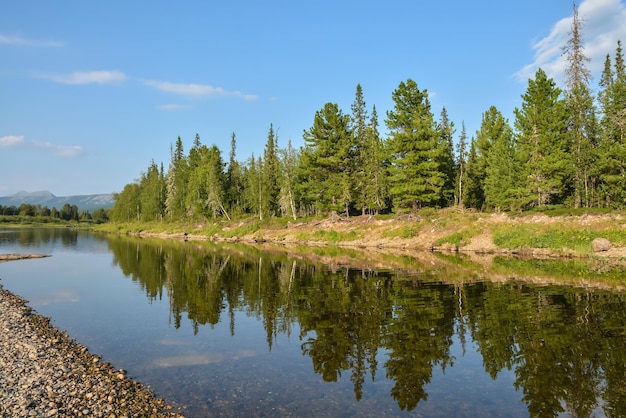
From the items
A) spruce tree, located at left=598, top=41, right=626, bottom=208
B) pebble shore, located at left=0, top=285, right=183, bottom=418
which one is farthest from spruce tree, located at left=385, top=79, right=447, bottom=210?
pebble shore, located at left=0, top=285, right=183, bottom=418

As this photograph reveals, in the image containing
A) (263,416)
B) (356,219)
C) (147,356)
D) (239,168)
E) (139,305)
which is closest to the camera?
(263,416)

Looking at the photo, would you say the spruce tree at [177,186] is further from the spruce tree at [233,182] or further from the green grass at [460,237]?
the green grass at [460,237]

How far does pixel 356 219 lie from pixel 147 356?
170ft

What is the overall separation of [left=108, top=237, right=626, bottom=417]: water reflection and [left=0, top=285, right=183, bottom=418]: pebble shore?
2417 millimetres

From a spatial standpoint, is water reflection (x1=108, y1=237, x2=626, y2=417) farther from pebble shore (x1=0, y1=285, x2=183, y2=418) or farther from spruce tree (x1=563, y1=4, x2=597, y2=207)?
spruce tree (x1=563, y1=4, x2=597, y2=207)

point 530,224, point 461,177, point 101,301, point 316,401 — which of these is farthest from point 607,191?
point 101,301

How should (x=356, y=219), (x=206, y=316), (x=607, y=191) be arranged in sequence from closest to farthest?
(x=206, y=316)
(x=607, y=191)
(x=356, y=219)

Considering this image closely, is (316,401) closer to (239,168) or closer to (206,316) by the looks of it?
(206,316)

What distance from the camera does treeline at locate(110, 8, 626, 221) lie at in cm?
4553

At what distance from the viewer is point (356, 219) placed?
6431 cm

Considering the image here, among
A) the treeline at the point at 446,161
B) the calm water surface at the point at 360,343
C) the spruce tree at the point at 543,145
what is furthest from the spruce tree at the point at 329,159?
the calm water surface at the point at 360,343

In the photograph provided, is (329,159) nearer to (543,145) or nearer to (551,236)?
(543,145)

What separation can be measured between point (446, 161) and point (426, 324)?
187ft

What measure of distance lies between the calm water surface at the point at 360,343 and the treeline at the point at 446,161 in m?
28.4
